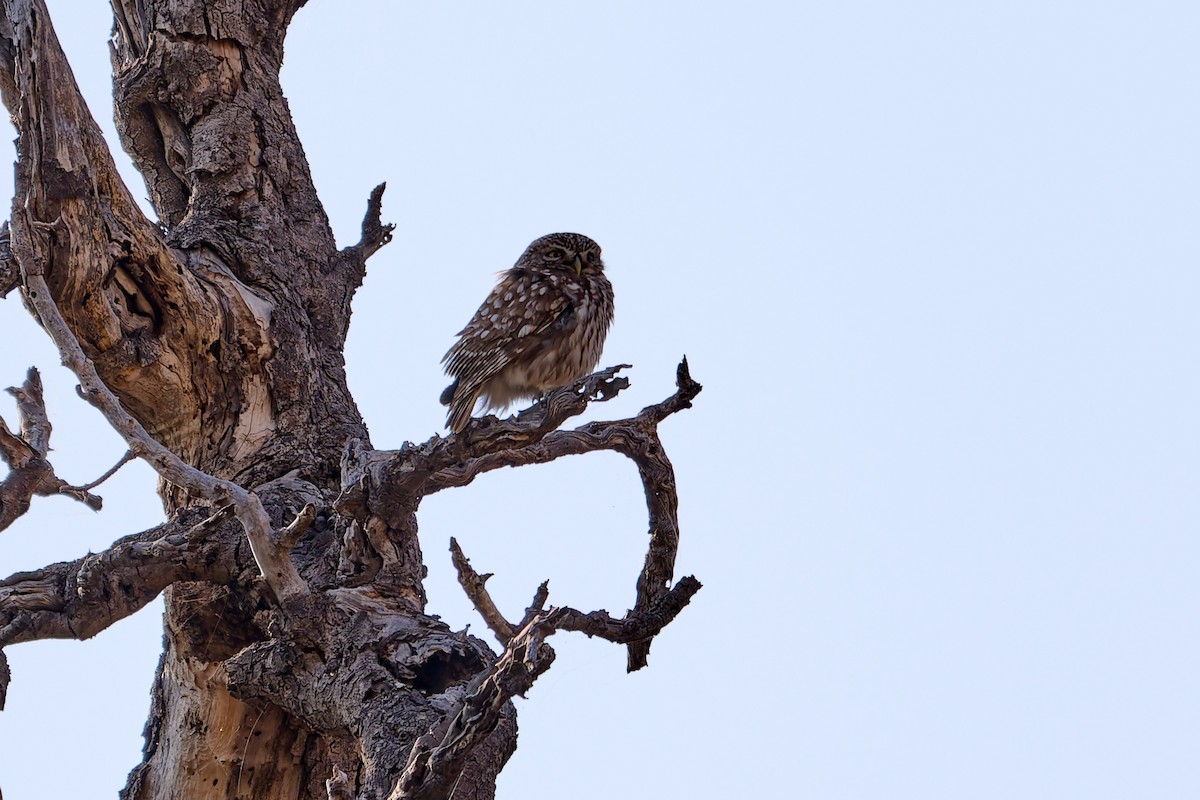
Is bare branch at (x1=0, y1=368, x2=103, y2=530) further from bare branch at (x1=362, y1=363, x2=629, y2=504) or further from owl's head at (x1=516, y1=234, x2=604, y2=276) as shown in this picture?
owl's head at (x1=516, y1=234, x2=604, y2=276)

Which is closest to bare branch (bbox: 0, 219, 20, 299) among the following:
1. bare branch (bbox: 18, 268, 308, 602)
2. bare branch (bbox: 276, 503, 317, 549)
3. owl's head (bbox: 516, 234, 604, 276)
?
bare branch (bbox: 18, 268, 308, 602)

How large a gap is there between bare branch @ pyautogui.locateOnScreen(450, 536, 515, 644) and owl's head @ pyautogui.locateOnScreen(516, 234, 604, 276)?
2044 mm

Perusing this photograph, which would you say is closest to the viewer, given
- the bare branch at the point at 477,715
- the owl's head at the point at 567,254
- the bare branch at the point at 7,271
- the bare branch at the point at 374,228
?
the bare branch at the point at 477,715

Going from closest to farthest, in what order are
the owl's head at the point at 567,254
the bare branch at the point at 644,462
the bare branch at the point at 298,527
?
the bare branch at the point at 298,527
the bare branch at the point at 644,462
the owl's head at the point at 567,254

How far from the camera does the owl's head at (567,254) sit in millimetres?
5816

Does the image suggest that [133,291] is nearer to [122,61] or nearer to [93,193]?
[93,193]

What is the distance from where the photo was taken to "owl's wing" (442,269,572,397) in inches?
206

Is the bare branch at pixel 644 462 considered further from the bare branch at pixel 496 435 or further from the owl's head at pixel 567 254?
the owl's head at pixel 567 254

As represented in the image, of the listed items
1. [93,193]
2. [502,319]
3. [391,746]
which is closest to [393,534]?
[391,746]

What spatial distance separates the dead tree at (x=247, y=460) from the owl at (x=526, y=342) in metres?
0.76

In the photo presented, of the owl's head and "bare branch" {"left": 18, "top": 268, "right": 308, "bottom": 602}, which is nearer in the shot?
"bare branch" {"left": 18, "top": 268, "right": 308, "bottom": 602}

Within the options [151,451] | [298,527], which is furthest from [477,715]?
[151,451]

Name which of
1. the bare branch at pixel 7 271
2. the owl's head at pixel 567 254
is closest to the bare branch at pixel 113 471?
the bare branch at pixel 7 271

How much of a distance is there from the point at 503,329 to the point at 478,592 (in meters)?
1.52
